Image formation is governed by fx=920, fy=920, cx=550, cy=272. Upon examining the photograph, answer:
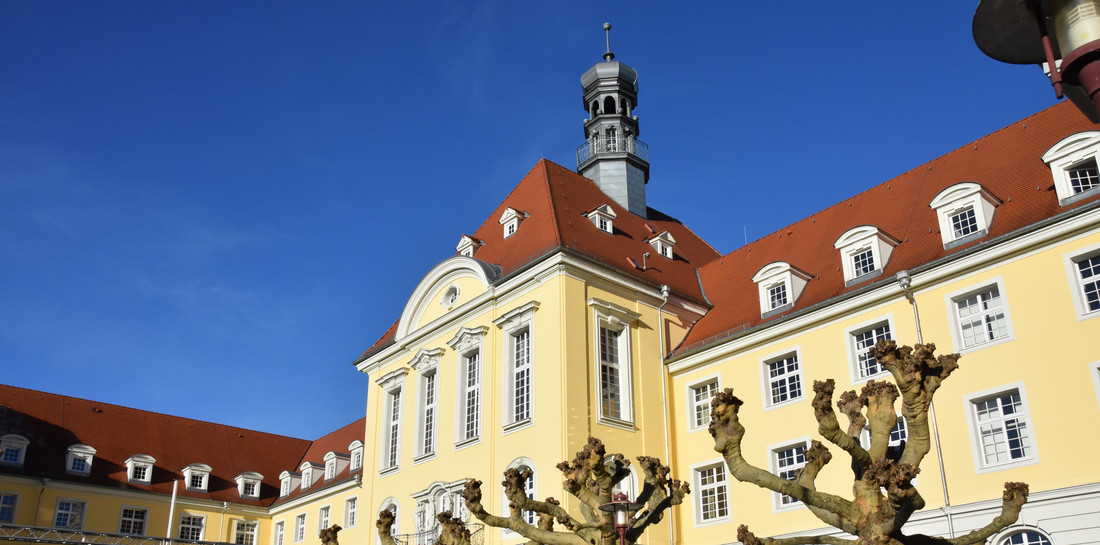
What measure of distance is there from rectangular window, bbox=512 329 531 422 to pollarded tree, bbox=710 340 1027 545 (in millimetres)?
13158

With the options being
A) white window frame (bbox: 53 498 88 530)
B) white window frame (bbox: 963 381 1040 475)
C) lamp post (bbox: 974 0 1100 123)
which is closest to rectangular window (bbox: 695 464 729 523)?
white window frame (bbox: 963 381 1040 475)

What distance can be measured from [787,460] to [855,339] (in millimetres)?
3362

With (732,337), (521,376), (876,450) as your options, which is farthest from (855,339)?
(876,450)

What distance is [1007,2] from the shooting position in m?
5.23

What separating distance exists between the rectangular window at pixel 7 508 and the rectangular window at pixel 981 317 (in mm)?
35565

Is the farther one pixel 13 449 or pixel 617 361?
pixel 13 449

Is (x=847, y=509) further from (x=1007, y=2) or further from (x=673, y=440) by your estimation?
(x=673, y=440)

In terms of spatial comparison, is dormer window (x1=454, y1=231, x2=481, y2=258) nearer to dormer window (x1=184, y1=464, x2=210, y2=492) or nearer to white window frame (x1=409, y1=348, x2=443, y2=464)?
white window frame (x1=409, y1=348, x2=443, y2=464)

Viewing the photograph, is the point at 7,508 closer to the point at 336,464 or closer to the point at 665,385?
the point at 336,464

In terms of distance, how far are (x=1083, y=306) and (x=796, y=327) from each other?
669 centimetres

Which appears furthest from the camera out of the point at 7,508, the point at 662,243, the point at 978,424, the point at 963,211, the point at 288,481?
the point at 288,481

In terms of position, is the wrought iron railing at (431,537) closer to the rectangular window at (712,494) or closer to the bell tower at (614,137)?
the rectangular window at (712,494)

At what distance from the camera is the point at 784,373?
23.3 m

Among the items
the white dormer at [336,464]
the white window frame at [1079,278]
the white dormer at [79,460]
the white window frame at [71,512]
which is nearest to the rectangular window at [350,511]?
the white dormer at [336,464]
